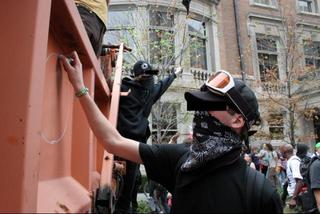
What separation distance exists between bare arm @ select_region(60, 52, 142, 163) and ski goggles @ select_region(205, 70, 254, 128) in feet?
1.85

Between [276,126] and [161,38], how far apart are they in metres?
7.32

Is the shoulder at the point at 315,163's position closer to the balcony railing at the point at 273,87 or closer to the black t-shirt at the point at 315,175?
the black t-shirt at the point at 315,175

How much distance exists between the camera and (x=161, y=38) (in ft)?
49.4

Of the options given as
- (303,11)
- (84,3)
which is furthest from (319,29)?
(84,3)

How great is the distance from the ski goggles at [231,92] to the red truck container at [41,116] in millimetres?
745

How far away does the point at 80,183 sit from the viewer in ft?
7.60

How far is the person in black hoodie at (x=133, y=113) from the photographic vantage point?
4078 mm

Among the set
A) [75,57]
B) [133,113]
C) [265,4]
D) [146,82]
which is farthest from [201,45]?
[75,57]

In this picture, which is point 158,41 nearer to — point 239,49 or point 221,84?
point 239,49

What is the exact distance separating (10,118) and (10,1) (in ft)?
1.36

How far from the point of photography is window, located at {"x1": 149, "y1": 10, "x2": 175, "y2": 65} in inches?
564

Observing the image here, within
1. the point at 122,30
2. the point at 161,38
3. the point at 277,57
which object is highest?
the point at 277,57

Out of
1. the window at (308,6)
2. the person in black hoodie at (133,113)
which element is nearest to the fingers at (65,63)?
the person in black hoodie at (133,113)

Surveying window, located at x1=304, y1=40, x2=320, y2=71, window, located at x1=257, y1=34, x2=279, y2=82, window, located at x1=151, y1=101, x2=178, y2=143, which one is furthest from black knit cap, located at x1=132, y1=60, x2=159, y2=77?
window, located at x1=304, y1=40, x2=320, y2=71
